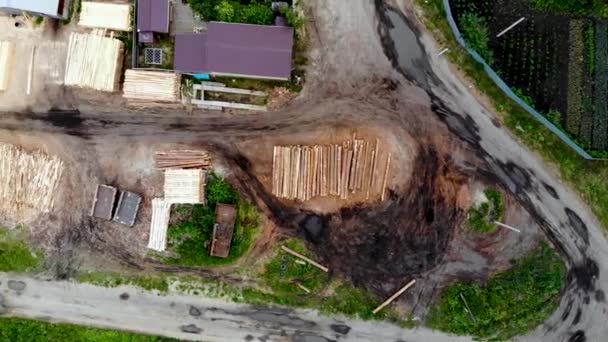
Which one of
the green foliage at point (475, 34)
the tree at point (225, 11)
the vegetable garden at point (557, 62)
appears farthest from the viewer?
the vegetable garden at point (557, 62)

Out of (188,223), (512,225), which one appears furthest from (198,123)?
(512,225)

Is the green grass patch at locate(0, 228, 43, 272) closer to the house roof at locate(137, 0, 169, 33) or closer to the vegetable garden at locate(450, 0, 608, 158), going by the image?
the house roof at locate(137, 0, 169, 33)

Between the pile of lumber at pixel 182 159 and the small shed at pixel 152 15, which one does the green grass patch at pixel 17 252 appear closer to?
the pile of lumber at pixel 182 159

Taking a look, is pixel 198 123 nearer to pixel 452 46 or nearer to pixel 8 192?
pixel 8 192

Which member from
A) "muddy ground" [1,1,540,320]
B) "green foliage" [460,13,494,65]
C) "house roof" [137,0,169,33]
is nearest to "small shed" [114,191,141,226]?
"muddy ground" [1,1,540,320]

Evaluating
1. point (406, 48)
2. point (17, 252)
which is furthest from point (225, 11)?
point (17, 252)

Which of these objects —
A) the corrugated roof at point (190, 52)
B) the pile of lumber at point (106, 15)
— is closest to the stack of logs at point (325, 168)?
the corrugated roof at point (190, 52)
